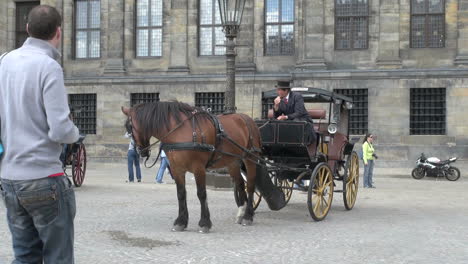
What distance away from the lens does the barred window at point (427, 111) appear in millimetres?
24623

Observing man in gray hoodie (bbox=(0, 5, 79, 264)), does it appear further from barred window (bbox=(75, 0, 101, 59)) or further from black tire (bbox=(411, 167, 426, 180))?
barred window (bbox=(75, 0, 101, 59))

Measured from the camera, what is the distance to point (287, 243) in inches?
293

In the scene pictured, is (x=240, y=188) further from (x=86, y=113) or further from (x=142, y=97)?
(x=86, y=113)

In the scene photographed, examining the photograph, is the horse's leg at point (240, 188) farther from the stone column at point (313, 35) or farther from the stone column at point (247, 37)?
the stone column at point (247, 37)

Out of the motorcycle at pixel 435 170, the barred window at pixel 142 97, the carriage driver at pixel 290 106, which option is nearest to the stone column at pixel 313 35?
the motorcycle at pixel 435 170

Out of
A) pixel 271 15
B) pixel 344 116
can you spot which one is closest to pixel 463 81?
pixel 271 15

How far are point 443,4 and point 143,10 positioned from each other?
46.1 ft

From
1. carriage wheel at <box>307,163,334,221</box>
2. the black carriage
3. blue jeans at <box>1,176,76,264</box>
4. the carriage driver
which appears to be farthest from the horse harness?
blue jeans at <box>1,176,76,264</box>

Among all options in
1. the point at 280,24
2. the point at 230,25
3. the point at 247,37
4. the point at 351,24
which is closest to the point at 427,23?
the point at 351,24

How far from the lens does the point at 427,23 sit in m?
25.3

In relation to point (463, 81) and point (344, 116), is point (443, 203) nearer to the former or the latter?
point (344, 116)

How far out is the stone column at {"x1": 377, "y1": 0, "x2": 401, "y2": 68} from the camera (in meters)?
25.1

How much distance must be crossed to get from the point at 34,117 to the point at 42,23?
1.76ft

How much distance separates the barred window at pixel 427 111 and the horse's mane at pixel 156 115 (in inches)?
733
